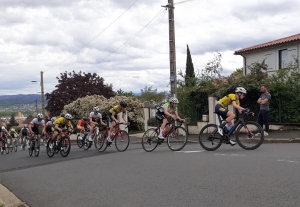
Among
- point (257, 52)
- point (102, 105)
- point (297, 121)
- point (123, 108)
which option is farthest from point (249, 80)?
point (102, 105)

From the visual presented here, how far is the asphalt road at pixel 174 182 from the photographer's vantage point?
675cm

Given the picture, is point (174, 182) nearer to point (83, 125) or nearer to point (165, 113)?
point (165, 113)

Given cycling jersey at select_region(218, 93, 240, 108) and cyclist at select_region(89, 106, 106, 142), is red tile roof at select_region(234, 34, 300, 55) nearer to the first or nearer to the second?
cyclist at select_region(89, 106, 106, 142)

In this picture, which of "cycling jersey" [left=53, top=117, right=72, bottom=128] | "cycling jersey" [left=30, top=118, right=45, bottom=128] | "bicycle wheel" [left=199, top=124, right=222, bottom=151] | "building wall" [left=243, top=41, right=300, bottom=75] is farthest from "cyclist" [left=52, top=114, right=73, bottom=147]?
"building wall" [left=243, top=41, right=300, bottom=75]

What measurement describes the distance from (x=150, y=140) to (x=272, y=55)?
912 inches

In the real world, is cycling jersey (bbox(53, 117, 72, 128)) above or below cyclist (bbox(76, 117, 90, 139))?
above

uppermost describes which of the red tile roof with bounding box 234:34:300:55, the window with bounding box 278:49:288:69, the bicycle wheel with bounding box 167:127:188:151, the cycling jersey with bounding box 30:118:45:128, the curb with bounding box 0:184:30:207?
the red tile roof with bounding box 234:34:300:55

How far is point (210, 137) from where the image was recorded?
1257 centimetres

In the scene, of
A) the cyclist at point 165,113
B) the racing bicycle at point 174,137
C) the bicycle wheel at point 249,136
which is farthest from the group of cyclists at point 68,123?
the bicycle wheel at point 249,136

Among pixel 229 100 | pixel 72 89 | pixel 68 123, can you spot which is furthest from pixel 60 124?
pixel 72 89

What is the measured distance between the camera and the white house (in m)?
32.3

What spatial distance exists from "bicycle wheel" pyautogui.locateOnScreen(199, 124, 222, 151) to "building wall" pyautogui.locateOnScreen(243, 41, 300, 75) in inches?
783

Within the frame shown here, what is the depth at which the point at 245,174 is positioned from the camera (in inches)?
325

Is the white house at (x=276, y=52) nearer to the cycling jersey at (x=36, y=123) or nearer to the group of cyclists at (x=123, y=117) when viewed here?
the group of cyclists at (x=123, y=117)
